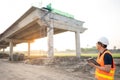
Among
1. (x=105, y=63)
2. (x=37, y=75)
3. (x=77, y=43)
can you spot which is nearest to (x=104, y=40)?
(x=105, y=63)

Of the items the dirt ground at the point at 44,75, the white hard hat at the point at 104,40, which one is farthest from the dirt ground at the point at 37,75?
the white hard hat at the point at 104,40

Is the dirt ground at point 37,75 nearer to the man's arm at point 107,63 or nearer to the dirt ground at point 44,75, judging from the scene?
the dirt ground at point 44,75

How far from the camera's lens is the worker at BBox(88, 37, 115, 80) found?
2.89 m

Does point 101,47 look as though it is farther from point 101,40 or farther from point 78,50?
point 78,50

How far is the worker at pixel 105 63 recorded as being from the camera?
289cm

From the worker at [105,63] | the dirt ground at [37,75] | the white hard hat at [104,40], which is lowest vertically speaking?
the dirt ground at [37,75]

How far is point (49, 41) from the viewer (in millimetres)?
17734

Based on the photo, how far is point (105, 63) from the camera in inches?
114

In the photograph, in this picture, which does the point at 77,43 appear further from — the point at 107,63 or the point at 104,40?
the point at 107,63

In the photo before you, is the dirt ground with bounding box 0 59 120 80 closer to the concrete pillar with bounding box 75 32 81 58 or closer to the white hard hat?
the white hard hat

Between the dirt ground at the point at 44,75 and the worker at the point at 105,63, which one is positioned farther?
the dirt ground at the point at 44,75

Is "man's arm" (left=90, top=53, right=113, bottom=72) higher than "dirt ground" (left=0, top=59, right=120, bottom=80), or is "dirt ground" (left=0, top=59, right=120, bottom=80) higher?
"man's arm" (left=90, top=53, right=113, bottom=72)

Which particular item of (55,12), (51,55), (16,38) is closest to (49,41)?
(51,55)

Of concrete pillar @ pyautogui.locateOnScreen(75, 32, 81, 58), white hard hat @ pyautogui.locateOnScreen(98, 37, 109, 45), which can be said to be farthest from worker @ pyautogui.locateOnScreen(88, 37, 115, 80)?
concrete pillar @ pyautogui.locateOnScreen(75, 32, 81, 58)
